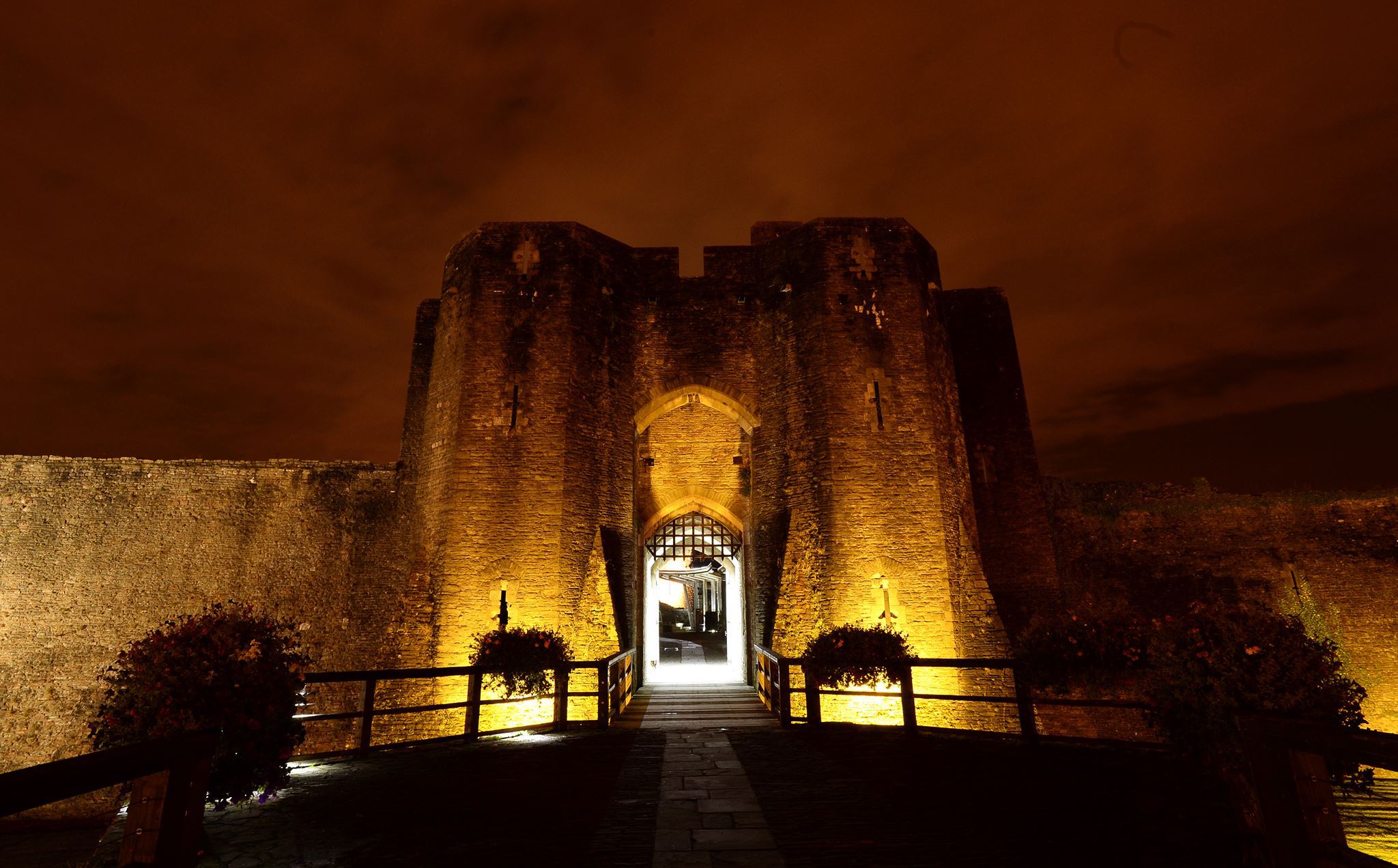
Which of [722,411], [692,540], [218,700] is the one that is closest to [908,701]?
[218,700]

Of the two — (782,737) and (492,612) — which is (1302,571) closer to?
(782,737)

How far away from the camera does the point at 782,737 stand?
28.1ft

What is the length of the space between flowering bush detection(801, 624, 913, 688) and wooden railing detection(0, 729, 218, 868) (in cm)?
776

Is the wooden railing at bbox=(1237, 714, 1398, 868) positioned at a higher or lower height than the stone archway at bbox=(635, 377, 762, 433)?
lower

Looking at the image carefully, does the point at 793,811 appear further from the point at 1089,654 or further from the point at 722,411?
the point at 722,411

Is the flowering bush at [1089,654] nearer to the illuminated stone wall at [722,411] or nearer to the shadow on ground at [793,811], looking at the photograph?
the shadow on ground at [793,811]

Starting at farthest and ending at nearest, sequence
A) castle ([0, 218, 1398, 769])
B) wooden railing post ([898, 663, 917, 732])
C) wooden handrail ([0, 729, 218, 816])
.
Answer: castle ([0, 218, 1398, 769]) → wooden railing post ([898, 663, 917, 732]) → wooden handrail ([0, 729, 218, 816])

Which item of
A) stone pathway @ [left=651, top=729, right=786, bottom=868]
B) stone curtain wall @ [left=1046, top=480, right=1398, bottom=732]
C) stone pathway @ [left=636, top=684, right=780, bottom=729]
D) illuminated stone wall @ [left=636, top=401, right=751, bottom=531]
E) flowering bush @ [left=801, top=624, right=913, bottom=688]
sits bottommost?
stone pathway @ [left=651, top=729, right=786, bottom=868]

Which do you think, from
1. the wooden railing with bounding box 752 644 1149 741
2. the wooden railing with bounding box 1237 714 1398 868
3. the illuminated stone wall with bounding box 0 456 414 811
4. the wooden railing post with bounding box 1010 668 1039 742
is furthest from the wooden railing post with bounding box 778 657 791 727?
the illuminated stone wall with bounding box 0 456 414 811

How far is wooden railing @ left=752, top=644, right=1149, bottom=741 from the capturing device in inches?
308

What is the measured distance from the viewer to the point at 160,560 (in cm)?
1652

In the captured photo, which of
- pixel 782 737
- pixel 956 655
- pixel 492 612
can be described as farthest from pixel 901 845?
pixel 492 612

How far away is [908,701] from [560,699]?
15.6 feet

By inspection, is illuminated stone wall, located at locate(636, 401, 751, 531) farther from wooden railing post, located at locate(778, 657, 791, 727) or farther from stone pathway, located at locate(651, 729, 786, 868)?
stone pathway, located at locate(651, 729, 786, 868)
